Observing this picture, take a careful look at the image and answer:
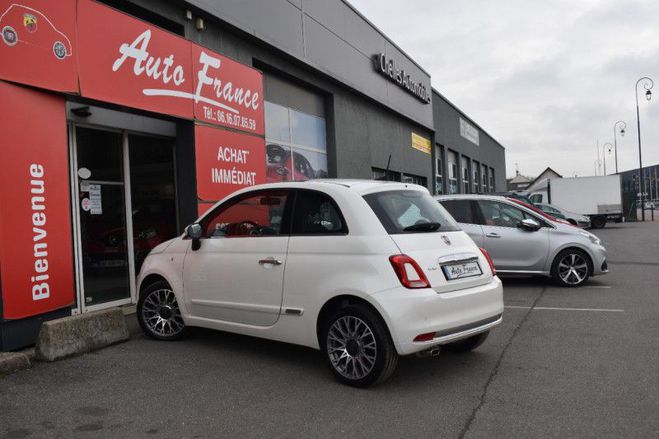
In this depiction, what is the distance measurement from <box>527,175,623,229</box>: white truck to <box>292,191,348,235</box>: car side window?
90.8ft

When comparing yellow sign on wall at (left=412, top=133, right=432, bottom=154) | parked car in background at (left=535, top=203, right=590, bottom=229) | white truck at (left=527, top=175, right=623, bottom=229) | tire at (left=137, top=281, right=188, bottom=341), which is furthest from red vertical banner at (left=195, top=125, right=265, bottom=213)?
white truck at (left=527, top=175, right=623, bottom=229)

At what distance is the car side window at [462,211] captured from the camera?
32.8ft

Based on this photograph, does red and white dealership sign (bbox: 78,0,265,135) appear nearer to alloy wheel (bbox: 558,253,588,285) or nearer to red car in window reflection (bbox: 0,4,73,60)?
red car in window reflection (bbox: 0,4,73,60)

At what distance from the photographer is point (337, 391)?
14.4ft

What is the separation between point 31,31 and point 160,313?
10.8 ft

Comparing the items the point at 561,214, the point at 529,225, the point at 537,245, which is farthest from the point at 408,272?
the point at 561,214

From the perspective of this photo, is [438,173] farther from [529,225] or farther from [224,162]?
[224,162]

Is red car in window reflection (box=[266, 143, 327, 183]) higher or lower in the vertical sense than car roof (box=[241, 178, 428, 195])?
higher

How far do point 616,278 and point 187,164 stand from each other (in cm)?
793

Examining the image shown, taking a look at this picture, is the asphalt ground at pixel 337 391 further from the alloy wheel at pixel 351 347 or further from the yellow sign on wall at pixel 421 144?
the yellow sign on wall at pixel 421 144

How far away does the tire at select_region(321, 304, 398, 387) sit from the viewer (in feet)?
14.0

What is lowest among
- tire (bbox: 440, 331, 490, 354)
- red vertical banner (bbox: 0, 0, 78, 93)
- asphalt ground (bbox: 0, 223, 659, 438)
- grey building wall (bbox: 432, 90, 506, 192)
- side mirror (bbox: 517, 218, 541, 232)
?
asphalt ground (bbox: 0, 223, 659, 438)

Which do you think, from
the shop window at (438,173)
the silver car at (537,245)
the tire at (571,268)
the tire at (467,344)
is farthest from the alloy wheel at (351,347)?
the shop window at (438,173)

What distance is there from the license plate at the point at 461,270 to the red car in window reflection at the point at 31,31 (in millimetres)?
4860
